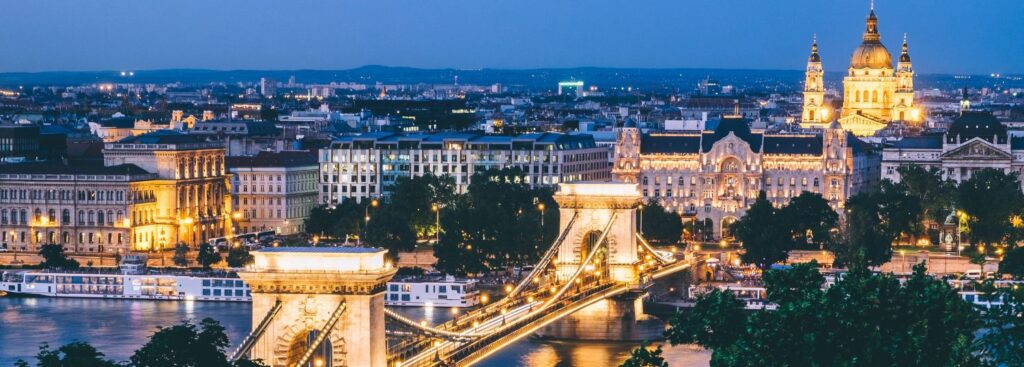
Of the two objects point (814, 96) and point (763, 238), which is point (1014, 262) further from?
point (814, 96)

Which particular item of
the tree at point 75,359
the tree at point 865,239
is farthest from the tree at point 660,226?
the tree at point 75,359

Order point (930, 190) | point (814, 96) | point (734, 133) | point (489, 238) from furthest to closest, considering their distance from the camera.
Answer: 1. point (814, 96)
2. point (734, 133)
3. point (930, 190)
4. point (489, 238)

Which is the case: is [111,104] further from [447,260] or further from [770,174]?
[447,260]

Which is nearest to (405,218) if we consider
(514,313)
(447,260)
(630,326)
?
(447,260)

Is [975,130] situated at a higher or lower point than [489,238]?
higher

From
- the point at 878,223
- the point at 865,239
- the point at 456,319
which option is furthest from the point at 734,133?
the point at 456,319

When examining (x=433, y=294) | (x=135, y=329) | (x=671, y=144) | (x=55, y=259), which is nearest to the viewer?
(x=135, y=329)
